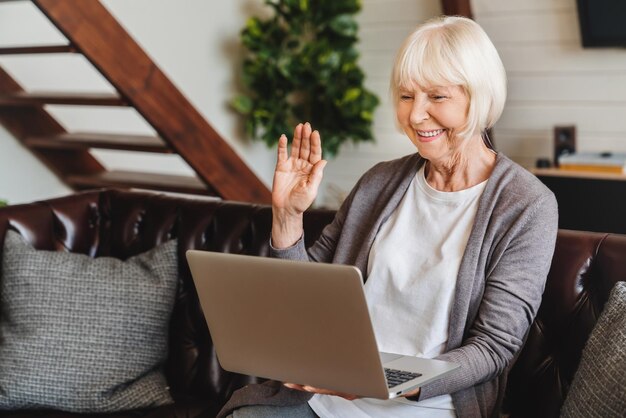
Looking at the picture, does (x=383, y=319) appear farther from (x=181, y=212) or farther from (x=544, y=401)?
(x=181, y=212)

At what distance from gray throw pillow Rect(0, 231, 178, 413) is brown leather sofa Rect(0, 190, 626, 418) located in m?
0.06

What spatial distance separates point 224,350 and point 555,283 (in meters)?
0.71

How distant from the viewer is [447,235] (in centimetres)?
183

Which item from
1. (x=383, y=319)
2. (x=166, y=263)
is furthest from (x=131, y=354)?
(x=383, y=319)

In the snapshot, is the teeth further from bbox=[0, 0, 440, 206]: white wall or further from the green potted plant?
the green potted plant

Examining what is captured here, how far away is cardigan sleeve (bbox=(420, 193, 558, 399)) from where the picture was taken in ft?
5.50

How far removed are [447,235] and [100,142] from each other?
232cm

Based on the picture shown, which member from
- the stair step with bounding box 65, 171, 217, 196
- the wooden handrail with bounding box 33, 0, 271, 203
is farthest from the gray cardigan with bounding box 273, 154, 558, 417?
the stair step with bounding box 65, 171, 217, 196

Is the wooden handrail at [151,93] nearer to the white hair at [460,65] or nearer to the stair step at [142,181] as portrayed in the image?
the stair step at [142,181]

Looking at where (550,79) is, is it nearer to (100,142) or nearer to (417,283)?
(100,142)

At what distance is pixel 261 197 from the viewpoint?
3916 mm

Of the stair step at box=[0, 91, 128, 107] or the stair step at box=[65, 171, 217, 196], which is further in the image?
the stair step at box=[65, 171, 217, 196]

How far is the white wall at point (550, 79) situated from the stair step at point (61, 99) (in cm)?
182

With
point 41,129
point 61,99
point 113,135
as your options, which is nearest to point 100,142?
point 113,135
